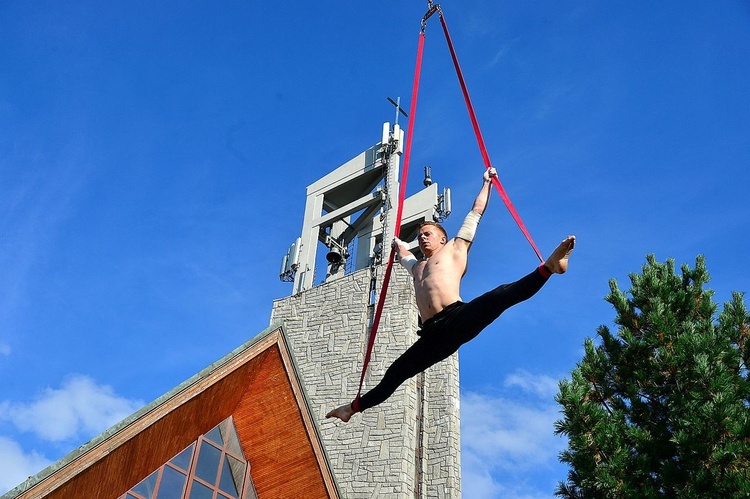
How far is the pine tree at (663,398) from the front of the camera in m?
9.03

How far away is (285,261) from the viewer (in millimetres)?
24734

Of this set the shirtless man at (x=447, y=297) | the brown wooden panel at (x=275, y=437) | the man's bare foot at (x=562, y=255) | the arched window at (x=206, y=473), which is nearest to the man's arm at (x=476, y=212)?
the shirtless man at (x=447, y=297)

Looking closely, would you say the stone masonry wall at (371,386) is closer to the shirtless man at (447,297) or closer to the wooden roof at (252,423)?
the wooden roof at (252,423)

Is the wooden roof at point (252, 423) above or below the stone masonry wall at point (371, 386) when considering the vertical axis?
below

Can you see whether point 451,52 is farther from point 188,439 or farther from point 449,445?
point 449,445

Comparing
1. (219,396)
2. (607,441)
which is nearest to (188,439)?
(219,396)

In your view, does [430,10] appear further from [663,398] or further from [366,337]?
[366,337]

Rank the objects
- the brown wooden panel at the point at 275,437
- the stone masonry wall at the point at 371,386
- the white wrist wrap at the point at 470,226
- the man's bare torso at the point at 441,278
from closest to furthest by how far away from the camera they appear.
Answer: the man's bare torso at the point at 441,278
the white wrist wrap at the point at 470,226
the brown wooden panel at the point at 275,437
the stone masonry wall at the point at 371,386

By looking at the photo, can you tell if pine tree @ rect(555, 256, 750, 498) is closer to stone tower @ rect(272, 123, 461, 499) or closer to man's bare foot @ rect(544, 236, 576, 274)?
man's bare foot @ rect(544, 236, 576, 274)

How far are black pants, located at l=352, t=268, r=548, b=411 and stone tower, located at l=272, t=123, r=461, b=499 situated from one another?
13058mm

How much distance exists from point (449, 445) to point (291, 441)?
8.92m

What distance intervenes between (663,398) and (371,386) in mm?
10367

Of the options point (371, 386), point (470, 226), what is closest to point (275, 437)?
point (470, 226)

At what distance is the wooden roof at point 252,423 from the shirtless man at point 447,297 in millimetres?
4160
